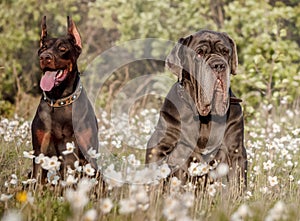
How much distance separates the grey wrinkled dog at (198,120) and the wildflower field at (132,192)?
23 centimetres

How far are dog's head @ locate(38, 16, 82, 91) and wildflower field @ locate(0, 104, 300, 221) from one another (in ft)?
2.35

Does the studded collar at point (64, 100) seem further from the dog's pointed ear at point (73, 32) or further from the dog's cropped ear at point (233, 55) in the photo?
the dog's cropped ear at point (233, 55)

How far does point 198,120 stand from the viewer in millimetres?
4344

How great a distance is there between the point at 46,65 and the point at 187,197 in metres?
2.14

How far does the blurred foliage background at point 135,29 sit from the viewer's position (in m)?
8.77

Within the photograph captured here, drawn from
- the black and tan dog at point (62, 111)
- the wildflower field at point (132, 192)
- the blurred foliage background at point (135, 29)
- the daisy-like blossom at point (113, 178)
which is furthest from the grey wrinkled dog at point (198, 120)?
the blurred foliage background at point (135, 29)

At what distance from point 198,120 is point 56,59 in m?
1.26

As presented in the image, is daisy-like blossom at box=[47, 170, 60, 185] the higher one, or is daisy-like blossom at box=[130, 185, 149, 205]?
daisy-like blossom at box=[130, 185, 149, 205]

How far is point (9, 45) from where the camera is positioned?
403 inches

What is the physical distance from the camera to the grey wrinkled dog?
4262mm

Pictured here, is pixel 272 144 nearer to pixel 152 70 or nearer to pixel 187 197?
pixel 187 197

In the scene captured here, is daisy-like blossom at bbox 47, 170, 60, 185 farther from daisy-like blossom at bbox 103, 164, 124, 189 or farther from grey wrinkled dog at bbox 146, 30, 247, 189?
grey wrinkled dog at bbox 146, 30, 247, 189

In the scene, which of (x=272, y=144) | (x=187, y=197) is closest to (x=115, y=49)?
(x=272, y=144)

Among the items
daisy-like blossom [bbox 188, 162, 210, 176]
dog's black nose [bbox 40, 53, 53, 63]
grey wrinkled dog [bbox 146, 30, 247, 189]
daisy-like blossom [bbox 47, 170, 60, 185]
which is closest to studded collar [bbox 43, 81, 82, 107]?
dog's black nose [bbox 40, 53, 53, 63]
